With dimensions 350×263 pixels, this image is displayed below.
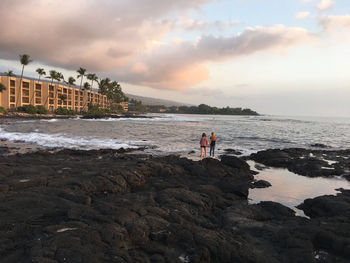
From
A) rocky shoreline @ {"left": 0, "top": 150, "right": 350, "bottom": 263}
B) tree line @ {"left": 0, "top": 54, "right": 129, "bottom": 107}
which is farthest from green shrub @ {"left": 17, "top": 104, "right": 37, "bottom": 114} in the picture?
rocky shoreline @ {"left": 0, "top": 150, "right": 350, "bottom": 263}

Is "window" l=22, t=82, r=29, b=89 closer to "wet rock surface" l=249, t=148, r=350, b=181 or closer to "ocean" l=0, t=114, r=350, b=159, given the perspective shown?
"ocean" l=0, t=114, r=350, b=159

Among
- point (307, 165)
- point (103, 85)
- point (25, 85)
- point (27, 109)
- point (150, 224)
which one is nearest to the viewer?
point (150, 224)

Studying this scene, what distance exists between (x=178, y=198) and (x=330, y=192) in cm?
812

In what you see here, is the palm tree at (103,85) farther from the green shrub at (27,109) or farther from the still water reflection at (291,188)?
the still water reflection at (291,188)

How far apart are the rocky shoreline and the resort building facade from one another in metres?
91.6

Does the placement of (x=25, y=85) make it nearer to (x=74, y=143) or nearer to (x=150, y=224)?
(x=74, y=143)

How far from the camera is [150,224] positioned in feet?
18.5

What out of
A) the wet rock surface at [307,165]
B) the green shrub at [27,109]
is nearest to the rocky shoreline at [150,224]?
the wet rock surface at [307,165]

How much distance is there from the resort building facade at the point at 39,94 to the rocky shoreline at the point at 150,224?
91.6 m

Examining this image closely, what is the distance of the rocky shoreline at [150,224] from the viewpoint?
4.60 m

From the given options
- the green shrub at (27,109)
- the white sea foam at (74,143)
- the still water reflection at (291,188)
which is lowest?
the still water reflection at (291,188)

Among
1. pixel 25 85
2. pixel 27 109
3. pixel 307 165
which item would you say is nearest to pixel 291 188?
pixel 307 165

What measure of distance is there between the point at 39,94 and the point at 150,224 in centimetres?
11236

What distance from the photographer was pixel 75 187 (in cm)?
858
